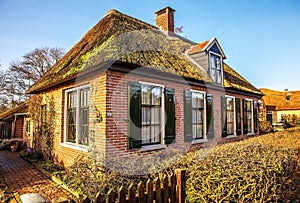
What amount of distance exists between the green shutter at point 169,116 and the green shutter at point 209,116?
261 centimetres

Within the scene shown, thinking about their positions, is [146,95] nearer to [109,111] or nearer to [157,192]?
[109,111]

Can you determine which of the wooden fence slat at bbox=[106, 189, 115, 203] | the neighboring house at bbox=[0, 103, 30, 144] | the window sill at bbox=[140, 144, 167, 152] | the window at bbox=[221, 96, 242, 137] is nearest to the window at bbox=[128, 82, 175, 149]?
the window sill at bbox=[140, 144, 167, 152]

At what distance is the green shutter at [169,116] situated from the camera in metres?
7.51

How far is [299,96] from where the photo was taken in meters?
35.4

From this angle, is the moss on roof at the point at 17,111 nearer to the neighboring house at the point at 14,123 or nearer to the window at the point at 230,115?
the neighboring house at the point at 14,123

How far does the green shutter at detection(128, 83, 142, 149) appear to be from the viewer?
631cm

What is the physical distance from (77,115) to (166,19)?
8887 mm

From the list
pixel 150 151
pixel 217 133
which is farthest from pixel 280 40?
pixel 150 151

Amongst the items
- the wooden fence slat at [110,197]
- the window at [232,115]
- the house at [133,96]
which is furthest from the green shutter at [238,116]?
the wooden fence slat at [110,197]

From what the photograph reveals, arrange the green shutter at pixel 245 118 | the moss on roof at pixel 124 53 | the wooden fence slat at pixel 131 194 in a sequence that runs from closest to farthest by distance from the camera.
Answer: the wooden fence slat at pixel 131 194 → the moss on roof at pixel 124 53 → the green shutter at pixel 245 118

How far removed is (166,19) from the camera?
12.8 m

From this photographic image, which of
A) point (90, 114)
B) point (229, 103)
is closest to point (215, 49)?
point (229, 103)

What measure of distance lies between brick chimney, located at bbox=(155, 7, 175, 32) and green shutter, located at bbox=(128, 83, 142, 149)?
25.2 ft

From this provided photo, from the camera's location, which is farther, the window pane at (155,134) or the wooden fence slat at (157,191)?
the window pane at (155,134)
